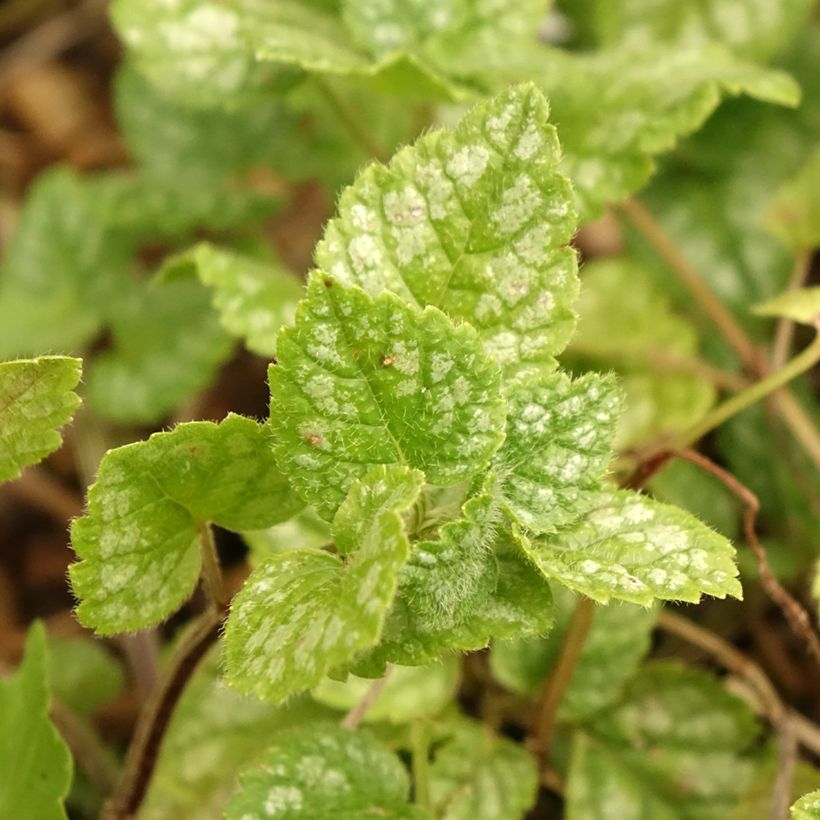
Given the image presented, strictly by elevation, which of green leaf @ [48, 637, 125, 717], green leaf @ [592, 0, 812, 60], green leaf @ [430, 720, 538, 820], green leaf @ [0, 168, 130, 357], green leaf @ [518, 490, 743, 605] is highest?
green leaf @ [592, 0, 812, 60]

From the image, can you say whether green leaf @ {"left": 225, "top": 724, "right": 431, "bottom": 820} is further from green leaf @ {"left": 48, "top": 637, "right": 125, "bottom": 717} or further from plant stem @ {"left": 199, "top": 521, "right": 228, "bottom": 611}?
green leaf @ {"left": 48, "top": 637, "right": 125, "bottom": 717}

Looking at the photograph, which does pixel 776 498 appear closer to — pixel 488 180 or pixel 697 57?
pixel 697 57

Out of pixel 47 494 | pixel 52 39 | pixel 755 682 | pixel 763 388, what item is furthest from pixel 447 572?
Result: pixel 52 39

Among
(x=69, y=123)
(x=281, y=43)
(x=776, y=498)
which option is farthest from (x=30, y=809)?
(x=69, y=123)

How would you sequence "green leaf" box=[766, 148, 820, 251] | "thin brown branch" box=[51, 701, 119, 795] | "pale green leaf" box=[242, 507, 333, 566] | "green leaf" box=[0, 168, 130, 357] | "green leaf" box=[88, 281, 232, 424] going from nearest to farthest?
1. "pale green leaf" box=[242, 507, 333, 566]
2. "thin brown branch" box=[51, 701, 119, 795]
3. "green leaf" box=[766, 148, 820, 251]
4. "green leaf" box=[88, 281, 232, 424]
5. "green leaf" box=[0, 168, 130, 357]

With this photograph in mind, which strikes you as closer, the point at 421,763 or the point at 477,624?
the point at 477,624

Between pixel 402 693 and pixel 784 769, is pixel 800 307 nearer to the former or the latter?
pixel 784 769

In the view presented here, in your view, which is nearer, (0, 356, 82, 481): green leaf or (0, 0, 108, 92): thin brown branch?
(0, 356, 82, 481): green leaf

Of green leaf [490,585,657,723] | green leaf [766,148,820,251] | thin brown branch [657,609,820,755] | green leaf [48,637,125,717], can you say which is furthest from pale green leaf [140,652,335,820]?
green leaf [766,148,820,251]
